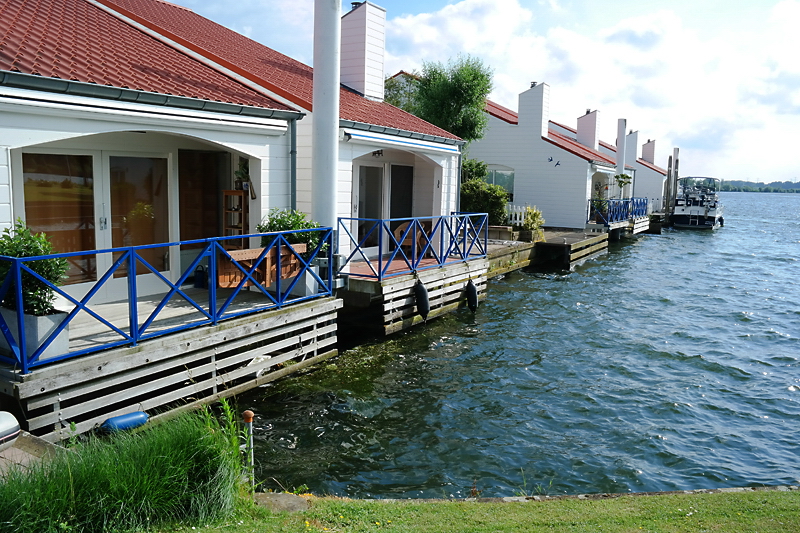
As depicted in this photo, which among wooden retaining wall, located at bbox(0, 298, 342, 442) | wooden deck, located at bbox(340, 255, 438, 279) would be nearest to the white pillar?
wooden deck, located at bbox(340, 255, 438, 279)

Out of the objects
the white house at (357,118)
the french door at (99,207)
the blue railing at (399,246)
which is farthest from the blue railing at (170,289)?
the white house at (357,118)

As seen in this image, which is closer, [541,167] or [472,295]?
[472,295]

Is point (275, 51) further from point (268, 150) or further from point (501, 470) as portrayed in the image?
point (501, 470)

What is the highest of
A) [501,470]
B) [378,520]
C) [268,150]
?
[268,150]

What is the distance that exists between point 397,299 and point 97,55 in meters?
6.20

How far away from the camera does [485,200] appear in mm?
22578

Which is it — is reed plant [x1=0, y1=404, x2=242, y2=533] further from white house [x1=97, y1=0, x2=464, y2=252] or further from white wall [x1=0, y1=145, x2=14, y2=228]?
white house [x1=97, y1=0, x2=464, y2=252]

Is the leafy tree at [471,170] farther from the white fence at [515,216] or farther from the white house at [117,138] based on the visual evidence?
the white house at [117,138]

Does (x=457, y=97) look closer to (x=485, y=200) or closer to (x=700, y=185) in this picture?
(x=485, y=200)

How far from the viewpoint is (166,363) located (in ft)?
23.5

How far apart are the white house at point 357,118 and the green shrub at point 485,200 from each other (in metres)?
6.80

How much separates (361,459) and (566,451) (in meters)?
2.41

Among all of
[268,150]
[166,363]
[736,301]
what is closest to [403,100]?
[736,301]

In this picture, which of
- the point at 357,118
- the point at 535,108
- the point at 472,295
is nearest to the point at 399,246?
the point at 357,118
